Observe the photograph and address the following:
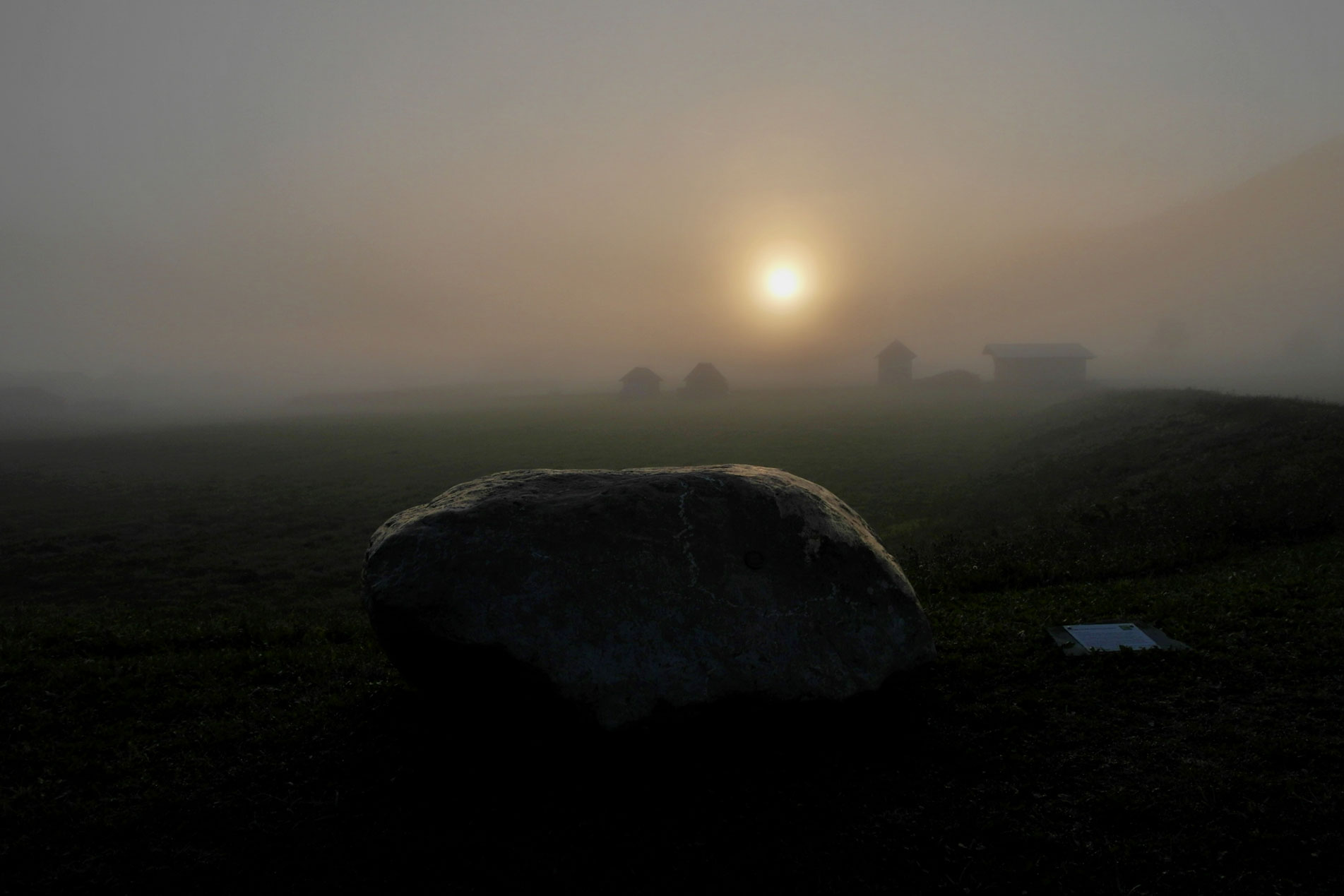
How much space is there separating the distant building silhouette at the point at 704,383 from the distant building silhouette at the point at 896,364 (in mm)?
21388

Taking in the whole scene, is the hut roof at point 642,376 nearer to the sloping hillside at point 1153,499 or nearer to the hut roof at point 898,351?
the hut roof at point 898,351

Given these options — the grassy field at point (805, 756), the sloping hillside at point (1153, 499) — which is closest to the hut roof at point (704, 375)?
the sloping hillside at point (1153, 499)

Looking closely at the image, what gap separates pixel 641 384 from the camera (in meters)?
87.8

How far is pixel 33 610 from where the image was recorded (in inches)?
603

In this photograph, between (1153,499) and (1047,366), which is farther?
(1047,366)

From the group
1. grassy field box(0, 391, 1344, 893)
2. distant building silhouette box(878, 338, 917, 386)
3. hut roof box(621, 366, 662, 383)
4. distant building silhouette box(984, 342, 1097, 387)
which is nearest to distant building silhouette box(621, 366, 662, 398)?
hut roof box(621, 366, 662, 383)

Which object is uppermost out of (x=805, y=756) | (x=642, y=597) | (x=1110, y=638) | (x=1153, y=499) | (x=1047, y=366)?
(x=1047, y=366)

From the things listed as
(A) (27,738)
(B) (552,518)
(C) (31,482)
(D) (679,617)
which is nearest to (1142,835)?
(D) (679,617)

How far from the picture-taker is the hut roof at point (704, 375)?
83975mm

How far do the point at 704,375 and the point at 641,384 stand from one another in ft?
29.4

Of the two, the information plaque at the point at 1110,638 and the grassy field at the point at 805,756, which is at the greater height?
the information plaque at the point at 1110,638

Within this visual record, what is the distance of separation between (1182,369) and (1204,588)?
124714mm

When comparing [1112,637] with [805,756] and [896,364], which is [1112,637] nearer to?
[805,756]

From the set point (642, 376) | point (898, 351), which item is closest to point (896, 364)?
point (898, 351)
